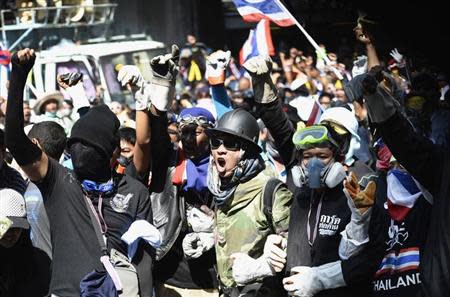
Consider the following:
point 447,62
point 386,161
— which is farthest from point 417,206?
point 447,62

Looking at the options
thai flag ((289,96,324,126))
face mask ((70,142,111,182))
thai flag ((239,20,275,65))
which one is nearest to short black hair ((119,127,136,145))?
thai flag ((289,96,324,126))

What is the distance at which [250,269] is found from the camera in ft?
16.3

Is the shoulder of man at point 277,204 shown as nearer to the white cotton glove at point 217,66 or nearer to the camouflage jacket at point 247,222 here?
the camouflage jacket at point 247,222

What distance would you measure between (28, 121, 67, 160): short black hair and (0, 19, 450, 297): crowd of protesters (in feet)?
0.04

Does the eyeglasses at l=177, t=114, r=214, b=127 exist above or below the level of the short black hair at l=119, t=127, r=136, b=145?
above

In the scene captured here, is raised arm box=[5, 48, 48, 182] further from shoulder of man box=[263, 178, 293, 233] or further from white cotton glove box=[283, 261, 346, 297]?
white cotton glove box=[283, 261, 346, 297]

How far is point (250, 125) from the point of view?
5488 mm

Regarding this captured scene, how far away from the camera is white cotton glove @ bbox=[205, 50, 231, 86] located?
244 inches

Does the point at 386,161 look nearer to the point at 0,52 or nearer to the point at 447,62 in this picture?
the point at 447,62

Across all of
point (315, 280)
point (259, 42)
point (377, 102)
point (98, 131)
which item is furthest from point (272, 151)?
point (259, 42)

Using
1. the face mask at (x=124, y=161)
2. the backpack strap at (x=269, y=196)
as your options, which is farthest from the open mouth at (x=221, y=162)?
the face mask at (x=124, y=161)

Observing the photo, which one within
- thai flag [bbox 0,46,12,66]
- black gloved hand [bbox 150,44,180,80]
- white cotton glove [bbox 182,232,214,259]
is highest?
black gloved hand [bbox 150,44,180,80]

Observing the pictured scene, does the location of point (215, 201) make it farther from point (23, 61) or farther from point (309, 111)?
point (309, 111)

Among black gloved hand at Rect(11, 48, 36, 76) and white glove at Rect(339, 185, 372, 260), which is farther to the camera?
black gloved hand at Rect(11, 48, 36, 76)
